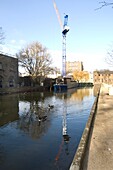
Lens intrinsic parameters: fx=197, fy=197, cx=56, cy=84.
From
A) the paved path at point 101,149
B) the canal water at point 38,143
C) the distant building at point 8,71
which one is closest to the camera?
the paved path at point 101,149

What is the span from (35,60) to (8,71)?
34.4ft

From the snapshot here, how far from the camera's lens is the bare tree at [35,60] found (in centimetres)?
4725

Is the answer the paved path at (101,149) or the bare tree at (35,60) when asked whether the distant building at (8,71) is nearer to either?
the bare tree at (35,60)

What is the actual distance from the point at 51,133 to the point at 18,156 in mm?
2924

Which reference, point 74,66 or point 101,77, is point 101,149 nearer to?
point 101,77

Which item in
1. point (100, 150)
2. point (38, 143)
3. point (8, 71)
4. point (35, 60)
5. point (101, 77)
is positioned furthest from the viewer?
point (101, 77)

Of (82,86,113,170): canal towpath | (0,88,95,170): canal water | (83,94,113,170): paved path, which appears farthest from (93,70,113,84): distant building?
(82,86,113,170): canal towpath

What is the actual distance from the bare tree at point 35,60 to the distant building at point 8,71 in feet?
19.0

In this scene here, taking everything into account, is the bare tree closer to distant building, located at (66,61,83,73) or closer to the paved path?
the paved path

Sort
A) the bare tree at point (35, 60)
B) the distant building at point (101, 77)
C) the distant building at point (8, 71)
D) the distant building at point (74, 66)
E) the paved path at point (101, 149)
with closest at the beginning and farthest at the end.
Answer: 1. the paved path at point (101, 149)
2. the distant building at point (8, 71)
3. the bare tree at point (35, 60)
4. the distant building at point (101, 77)
5. the distant building at point (74, 66)

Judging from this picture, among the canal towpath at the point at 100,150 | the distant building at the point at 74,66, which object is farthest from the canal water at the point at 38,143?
the distant building at the point at 74,66

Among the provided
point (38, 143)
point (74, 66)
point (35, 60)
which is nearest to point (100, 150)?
point (38, 143)

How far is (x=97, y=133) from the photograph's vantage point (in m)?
7.54

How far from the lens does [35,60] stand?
47594mm
